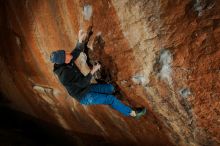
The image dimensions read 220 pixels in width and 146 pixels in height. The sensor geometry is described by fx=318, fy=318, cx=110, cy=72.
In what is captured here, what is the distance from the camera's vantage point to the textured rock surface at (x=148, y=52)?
14.2 ft

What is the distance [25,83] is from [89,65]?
4030mm

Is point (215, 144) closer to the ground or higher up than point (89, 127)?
higher up

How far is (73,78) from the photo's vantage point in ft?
17.3

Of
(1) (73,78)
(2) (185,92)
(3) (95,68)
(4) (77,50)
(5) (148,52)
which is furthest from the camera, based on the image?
(3) (95,68)

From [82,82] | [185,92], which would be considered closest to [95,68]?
[82,82]

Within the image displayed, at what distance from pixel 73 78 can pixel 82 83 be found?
0.17 metres

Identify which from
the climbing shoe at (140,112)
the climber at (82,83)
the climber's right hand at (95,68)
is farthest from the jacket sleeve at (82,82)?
the climbing shoe at (140,112)

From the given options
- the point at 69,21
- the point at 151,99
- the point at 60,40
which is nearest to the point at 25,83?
the point at 60,40

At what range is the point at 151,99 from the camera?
206 inches

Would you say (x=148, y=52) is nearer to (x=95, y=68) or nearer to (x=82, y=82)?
(x=95, y=68)

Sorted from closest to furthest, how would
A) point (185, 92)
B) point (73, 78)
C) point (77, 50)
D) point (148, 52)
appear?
1. point (185, 92)
2. point (148, 52)
3. point (73, 78)
4. point (77, 50)

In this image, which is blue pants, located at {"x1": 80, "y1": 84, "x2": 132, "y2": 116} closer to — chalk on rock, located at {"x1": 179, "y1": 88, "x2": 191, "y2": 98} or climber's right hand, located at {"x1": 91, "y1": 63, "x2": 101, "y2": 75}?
climber's right hand, located at {"x1": 91, "y1": 63, "x2": 101, "y2": 75}

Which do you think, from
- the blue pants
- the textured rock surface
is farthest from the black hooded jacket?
the textured rock surface

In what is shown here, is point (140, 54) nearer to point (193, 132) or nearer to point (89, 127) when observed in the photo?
point (193, 132)
